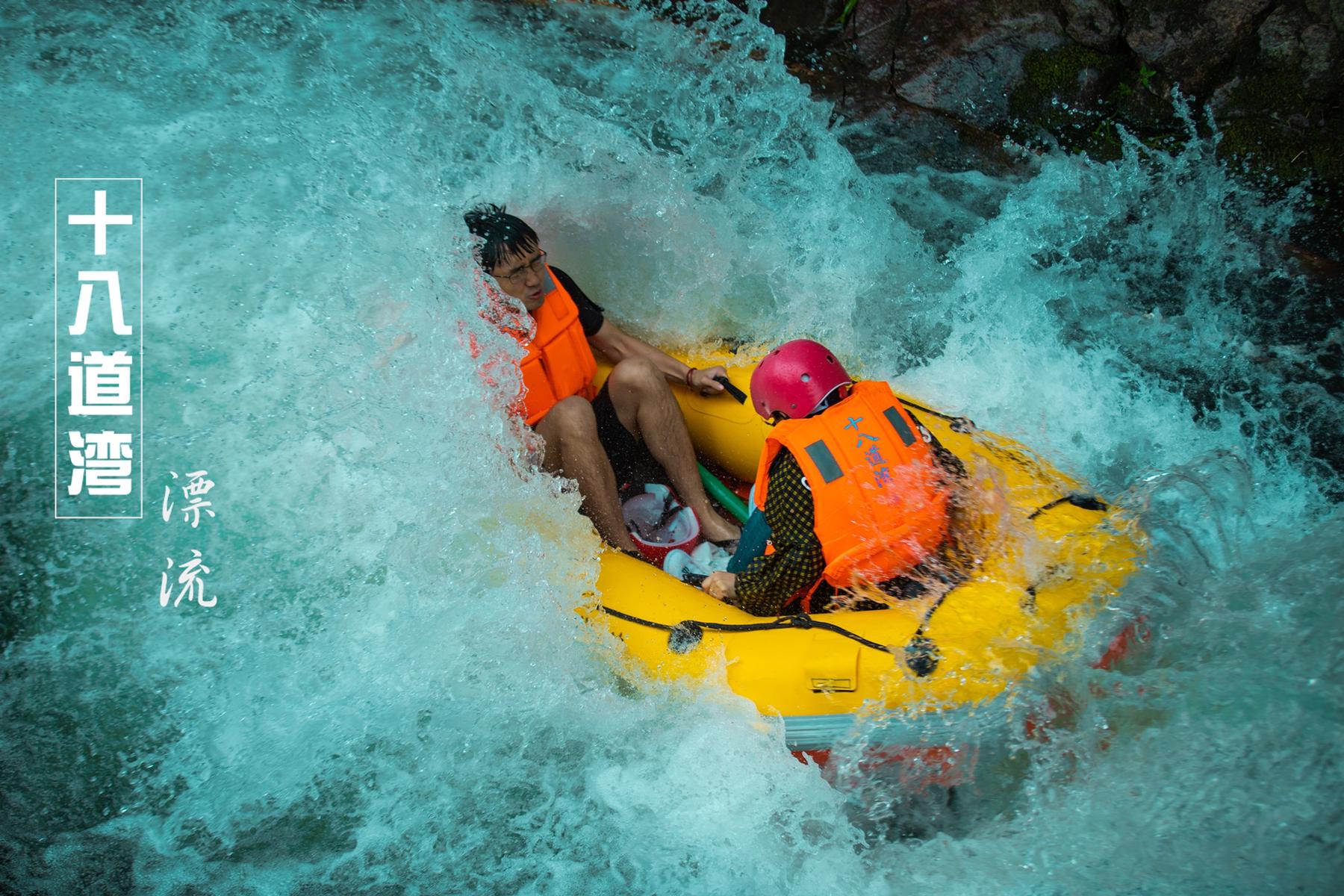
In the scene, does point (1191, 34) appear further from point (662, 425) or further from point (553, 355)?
point (553, 355)

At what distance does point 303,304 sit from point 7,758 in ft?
6.55

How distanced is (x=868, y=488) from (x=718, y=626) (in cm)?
66

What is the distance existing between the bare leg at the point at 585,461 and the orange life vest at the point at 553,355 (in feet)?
0.26

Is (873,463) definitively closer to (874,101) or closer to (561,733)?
(561,733)

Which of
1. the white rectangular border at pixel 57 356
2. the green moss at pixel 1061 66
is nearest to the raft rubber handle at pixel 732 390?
the white rectangular border at pixel 57 356

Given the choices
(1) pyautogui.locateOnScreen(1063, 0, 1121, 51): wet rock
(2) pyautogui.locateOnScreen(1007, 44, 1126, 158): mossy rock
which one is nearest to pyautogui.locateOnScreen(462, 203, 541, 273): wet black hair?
(2) pyautogui.locateOnScreen(1007, 44, 1126, 158): mossy rock

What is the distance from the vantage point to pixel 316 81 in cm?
549

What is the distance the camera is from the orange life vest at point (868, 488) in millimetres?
2848

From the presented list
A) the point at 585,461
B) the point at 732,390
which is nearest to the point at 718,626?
the point at 585,461

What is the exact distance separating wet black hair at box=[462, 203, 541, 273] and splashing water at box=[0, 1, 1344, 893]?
0.47ft

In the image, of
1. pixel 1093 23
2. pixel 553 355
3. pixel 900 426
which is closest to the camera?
pixel 900 426

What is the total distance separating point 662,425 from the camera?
12.4 feet

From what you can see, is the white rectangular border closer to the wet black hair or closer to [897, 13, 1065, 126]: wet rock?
the wet black hair

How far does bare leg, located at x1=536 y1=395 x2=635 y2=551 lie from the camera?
11.7 feet
